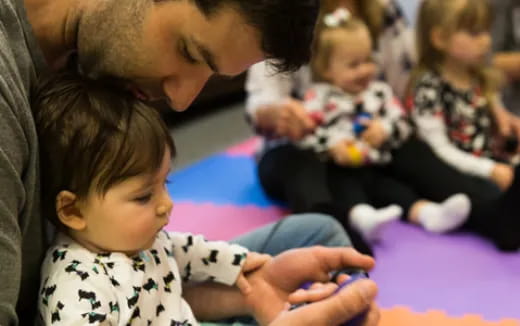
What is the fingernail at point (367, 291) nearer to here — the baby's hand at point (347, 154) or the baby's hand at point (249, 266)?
the baby's hand at point (249, 266)

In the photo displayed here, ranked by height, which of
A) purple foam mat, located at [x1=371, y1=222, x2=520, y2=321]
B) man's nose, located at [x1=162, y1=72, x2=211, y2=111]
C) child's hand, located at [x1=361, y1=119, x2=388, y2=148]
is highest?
man's nose, located at [x1=162, y1=72, x2=211, y2=111]

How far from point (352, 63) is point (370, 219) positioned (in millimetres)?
428

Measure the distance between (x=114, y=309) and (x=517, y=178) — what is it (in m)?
0.98

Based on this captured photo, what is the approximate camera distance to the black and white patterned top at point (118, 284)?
70cm

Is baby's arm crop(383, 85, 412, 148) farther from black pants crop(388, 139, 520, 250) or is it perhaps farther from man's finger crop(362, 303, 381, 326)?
man's finger crop(362, 303, 381, 326)

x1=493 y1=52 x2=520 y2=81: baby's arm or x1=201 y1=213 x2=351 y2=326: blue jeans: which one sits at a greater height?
x1=493 y1=52 x2=520 y2=81: baby's arm

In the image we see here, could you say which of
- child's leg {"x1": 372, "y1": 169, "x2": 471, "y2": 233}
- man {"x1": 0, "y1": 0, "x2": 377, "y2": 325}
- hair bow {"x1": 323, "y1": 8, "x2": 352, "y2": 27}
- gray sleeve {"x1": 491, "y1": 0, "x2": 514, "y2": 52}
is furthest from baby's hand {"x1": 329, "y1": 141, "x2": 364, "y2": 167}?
man {"x1": 0, "y1": 0, "x2": 377, "y2": 325}

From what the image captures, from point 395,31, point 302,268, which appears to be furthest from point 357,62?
point 302,268

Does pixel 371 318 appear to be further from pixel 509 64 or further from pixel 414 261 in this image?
pixel 509 64

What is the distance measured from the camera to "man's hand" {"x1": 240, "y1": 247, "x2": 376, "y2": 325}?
901 millimetres

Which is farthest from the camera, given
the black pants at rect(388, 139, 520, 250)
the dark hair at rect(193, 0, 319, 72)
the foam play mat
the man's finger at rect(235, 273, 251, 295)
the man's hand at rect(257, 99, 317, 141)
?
the man's hand at rect(257, 99, 317, 141)

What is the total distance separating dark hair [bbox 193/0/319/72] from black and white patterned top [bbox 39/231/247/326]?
311 mm

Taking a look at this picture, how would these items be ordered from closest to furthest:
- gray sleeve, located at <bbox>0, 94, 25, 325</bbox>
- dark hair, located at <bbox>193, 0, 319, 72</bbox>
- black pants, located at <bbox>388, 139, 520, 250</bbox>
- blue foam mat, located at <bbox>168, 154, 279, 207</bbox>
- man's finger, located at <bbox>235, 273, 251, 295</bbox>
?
gray sleeve, located at <bbox>0, 94, 25, 325</bbox>, dark hair, located at <bbox>193, 0, 319, 72</bbox>, man's finger, located at <bbox>235, 273, 251, 295</bbox>, black pants, located at <bbox>388, 139, 520, 250</bbox>, blue foam mat, located at <bbox>168, 154, 279, 207</bbox>

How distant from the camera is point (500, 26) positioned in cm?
187
